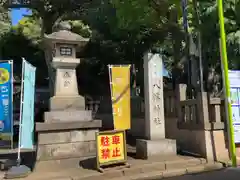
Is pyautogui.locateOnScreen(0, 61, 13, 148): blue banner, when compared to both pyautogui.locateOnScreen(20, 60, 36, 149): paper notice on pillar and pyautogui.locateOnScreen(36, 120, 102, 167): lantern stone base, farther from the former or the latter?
pyautogui.locateOnScreen(36, 120, 102, 167): lantern stone base

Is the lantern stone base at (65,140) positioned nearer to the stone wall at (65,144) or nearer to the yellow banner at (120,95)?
the stone wall at (65,144)

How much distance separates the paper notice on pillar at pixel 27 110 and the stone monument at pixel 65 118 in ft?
0.86

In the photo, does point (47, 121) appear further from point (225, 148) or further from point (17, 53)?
point (17, 53)

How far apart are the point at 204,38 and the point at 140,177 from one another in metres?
5.98

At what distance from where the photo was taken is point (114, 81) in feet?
30.9

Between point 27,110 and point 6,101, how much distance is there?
0.60 meters

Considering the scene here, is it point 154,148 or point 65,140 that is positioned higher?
point 65,140

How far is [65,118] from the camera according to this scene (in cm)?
898

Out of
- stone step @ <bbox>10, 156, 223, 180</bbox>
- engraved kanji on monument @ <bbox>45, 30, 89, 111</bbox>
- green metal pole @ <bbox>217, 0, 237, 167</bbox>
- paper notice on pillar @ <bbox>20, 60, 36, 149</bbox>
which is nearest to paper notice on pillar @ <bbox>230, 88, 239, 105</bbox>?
green metal pole @ <bbox>217, 0, 237, 167</bbox>

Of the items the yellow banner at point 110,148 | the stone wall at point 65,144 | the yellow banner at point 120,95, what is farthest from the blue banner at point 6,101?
the yellow banner at point 120,95

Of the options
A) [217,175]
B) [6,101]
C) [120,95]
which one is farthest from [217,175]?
[6,101]

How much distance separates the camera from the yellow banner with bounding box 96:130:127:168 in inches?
310

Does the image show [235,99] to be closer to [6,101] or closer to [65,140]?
[65,140]

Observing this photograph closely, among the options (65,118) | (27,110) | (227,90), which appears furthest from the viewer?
(65,118)
